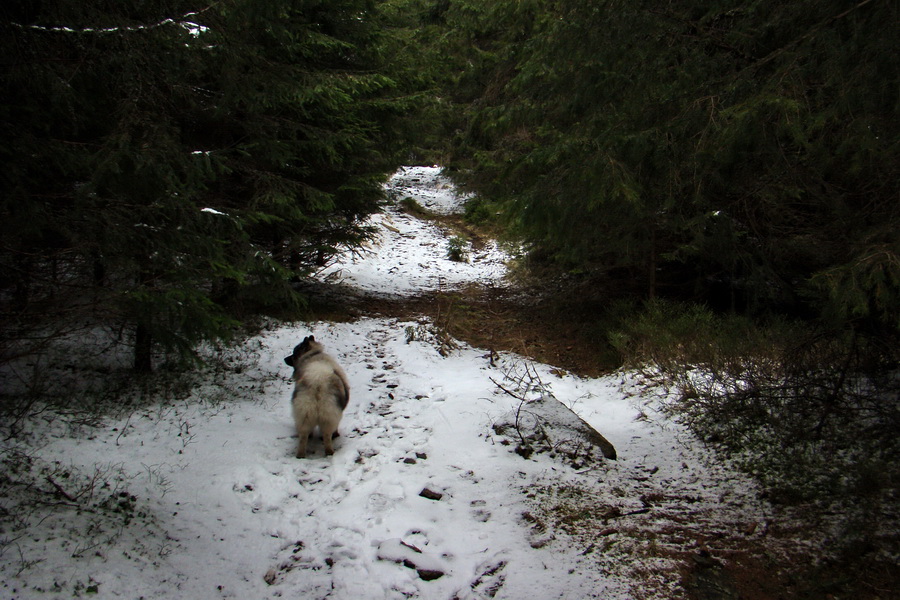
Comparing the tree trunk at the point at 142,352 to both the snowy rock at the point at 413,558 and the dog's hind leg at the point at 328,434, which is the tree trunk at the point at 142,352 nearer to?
the dog's hind leg at the point at 328,434

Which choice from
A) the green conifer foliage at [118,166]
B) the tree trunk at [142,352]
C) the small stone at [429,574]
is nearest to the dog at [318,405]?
the green conifer foliage at [118,166]

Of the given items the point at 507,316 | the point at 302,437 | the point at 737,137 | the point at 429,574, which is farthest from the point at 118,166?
the point at 507,316

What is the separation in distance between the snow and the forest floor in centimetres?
2

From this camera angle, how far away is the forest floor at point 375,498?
3148 millimetres

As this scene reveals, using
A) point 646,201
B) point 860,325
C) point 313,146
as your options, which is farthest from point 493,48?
point 860,325

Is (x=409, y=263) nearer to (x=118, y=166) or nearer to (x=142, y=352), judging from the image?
(x=142, y=352)

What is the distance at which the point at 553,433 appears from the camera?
16.9ft

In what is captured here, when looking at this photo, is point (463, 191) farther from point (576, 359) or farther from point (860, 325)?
point (860, 325)

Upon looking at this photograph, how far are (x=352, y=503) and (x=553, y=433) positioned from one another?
2.39 metres

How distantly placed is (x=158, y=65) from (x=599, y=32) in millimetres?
4646

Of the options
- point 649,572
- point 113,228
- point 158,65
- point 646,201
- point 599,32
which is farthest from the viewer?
point 646,201

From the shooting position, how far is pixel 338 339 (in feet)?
28.1

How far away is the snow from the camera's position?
319cm

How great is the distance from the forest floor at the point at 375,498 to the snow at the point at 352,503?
2 centimetres
